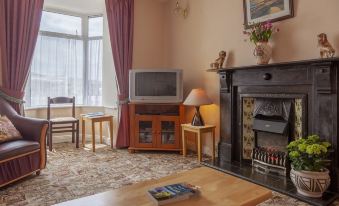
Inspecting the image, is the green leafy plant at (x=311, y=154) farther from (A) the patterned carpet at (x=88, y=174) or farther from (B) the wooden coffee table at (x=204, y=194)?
(B) the wooden coffee table at (x=204, y=194)

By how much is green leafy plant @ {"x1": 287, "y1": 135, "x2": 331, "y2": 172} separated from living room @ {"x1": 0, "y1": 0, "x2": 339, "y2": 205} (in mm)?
12

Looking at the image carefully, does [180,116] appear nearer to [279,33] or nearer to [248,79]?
[248,79]

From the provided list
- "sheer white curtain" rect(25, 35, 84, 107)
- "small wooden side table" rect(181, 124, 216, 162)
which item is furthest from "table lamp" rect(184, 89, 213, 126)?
Result: "sheer white curtain" rect(25, 35, 84, 107)

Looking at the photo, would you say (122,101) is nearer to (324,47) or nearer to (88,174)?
(88,174)

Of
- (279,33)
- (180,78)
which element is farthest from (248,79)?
(180,78)

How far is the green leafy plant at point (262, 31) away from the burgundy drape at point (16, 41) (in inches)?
114

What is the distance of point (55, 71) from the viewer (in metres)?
4.72

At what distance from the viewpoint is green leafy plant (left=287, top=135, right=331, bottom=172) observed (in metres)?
2.13

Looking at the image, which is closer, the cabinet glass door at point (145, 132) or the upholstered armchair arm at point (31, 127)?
the upholstered armchair arm at point (31, 127)

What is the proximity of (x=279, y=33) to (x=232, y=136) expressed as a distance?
136cm

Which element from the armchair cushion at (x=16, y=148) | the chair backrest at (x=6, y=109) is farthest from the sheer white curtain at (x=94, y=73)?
the armchair cushion at (x=16, y=148)

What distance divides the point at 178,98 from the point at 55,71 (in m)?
2.51

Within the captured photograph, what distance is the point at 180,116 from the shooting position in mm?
3803

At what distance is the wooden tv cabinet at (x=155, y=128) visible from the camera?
3812 mm
